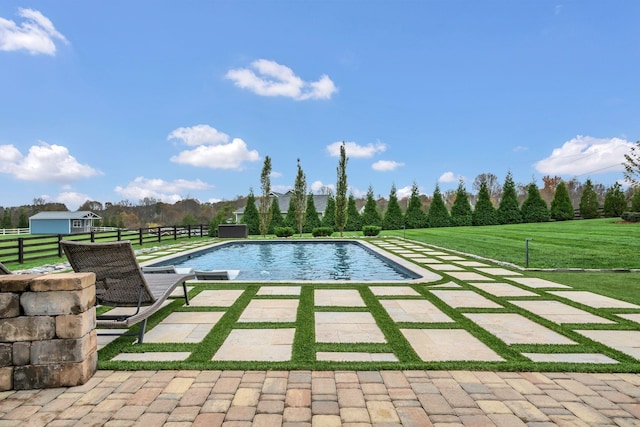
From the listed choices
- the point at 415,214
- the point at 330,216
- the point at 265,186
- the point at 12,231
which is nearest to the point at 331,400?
the point at 265,186

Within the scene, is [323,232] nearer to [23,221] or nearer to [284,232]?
[284,232]

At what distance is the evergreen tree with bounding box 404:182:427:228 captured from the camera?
26641 mm

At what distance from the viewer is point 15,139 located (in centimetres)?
1617

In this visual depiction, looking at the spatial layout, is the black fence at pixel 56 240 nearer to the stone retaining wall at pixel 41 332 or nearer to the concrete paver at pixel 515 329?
the stone retaining wall at pixel 41 332

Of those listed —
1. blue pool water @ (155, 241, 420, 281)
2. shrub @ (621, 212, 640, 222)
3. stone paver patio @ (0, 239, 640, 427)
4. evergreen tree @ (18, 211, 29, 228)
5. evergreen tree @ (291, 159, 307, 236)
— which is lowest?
blue pool water @ (155, 241, 420, 281)

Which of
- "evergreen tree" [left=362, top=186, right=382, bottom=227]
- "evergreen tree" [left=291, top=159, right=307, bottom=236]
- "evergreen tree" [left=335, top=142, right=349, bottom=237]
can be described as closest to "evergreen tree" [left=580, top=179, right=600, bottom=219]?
"evergreen tree" [left=362, top=186, right=382, bottom=227]

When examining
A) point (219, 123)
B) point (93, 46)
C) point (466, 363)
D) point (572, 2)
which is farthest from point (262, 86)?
point (466, 363)

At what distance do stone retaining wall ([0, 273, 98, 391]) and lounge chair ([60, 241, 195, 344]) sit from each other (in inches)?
21.5

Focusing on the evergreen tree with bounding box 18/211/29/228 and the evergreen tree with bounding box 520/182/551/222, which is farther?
the evergreen tree with bounding box 18/211/29/228

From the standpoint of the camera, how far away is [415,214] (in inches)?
1057

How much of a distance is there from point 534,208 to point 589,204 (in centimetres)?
484

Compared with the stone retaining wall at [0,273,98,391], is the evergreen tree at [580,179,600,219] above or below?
above

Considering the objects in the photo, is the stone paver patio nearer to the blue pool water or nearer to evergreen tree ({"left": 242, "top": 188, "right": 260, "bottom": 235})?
the blue pool water

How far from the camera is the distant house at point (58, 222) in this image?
39.2 metres
